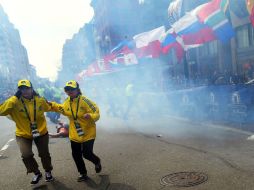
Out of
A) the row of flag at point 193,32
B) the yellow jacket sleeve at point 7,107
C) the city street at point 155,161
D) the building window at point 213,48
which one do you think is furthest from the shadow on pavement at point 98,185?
the building window at point 213,48

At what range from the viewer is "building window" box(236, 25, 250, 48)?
18.8 meters

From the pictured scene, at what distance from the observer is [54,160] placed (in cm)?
727

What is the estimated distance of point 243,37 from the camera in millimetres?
19203

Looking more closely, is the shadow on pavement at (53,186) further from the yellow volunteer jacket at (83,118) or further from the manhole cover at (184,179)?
the manhole cover at (184,179)

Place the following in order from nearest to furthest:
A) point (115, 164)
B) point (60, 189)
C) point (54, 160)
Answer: point (60, 189), point (115, 164), point (54, 160)

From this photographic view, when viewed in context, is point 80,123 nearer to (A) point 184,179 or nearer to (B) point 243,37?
(A) point 184,179

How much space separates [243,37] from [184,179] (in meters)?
15.8

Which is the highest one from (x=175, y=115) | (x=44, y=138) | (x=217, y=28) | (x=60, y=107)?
(x=217, y=28)

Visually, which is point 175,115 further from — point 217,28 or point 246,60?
point 246,60

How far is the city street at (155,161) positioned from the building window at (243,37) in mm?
10856

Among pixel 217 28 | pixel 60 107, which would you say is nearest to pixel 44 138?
pixel 60 107

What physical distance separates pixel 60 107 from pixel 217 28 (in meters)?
6.84

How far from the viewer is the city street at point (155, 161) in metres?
5.11

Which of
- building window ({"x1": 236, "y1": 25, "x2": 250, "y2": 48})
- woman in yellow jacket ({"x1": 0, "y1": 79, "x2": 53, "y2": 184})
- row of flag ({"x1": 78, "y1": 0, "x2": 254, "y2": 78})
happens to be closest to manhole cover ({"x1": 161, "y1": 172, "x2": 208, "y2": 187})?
woman in yellow jacket ({"x1": 0, "y1": 79, "x2": 53, "y2": 184})
